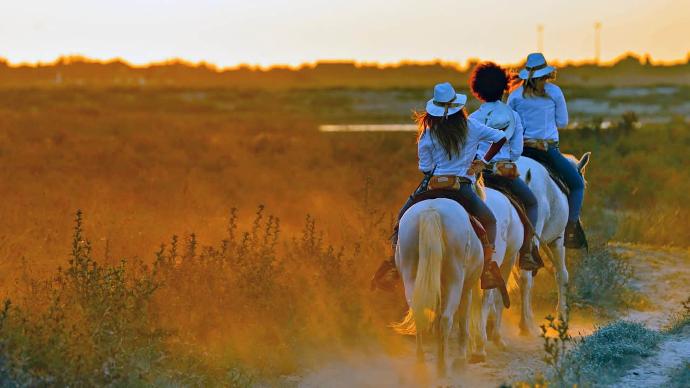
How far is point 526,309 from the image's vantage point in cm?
1176

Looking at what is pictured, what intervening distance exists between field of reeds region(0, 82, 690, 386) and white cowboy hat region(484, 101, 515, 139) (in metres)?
2.27

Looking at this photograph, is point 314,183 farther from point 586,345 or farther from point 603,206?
point 586,345

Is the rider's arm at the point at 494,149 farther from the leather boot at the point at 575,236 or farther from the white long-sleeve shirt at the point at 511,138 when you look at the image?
the leather boot at the point at 575,236

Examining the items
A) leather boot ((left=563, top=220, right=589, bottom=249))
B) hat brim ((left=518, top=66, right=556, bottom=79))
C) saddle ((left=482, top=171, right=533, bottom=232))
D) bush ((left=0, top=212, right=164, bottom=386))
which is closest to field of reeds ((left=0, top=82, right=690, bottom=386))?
bush ((left=0, top=212, right=164, bottom=386))

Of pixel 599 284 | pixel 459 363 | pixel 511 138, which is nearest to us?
pixel 459 363

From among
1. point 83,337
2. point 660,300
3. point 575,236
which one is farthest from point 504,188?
point 660,300

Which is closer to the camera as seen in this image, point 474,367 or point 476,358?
point 474,367

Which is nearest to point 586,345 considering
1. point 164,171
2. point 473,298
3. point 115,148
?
point 473,298

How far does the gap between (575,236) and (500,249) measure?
8.93ft

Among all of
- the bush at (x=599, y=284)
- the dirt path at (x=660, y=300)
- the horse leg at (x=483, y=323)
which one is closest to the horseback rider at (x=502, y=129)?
the horse leg at (x=483, y=323)

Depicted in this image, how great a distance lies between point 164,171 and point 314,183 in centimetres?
287

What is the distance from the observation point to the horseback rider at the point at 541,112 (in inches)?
455

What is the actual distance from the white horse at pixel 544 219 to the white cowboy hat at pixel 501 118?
96 cm

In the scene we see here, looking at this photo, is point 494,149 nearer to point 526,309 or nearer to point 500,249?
point 500,249
